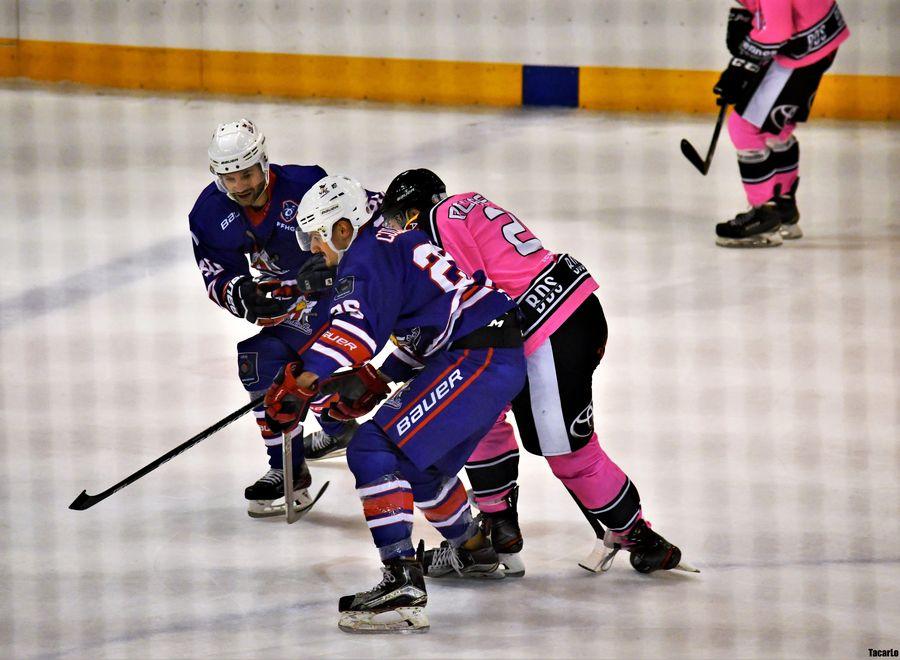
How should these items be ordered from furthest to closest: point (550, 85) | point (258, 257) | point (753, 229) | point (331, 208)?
point (550, 85) → point (753, 229) → point (258, 257) → point (331, 208)

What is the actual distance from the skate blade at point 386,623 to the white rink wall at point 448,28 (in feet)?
19.0

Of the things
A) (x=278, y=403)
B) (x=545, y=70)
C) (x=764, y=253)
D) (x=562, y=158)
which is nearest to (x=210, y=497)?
(x=278, y=403)

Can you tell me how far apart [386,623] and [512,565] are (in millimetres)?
425

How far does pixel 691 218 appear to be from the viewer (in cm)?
643

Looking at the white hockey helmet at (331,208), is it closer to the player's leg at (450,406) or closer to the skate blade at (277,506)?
the player's leg at (450,406)

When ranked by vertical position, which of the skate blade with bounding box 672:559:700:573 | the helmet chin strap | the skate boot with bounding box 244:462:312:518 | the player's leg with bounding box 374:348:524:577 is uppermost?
the helmet chin strap

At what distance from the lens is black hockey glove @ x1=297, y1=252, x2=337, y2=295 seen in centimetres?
327

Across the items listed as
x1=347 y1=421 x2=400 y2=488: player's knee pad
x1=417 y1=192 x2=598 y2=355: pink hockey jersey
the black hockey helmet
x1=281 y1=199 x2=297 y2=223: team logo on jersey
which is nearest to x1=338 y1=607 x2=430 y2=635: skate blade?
x1=347 y1=421 x2=400 y2=488: player's knee pad

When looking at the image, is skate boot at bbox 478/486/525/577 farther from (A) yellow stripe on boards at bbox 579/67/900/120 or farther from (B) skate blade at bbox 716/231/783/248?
(A) yellow stripe on boards at bbox 579/67/900/120

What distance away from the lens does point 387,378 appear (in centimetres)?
311

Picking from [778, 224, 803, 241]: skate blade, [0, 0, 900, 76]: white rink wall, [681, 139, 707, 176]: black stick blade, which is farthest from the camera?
[0, 0, 900, 76]: white rink wall

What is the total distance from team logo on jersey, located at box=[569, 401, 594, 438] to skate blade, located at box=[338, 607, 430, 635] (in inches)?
21.0

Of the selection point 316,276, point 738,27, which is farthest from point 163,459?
point 738,27

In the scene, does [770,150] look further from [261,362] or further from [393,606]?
[393,606]
